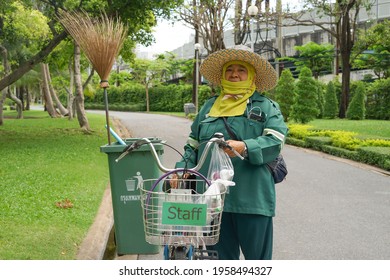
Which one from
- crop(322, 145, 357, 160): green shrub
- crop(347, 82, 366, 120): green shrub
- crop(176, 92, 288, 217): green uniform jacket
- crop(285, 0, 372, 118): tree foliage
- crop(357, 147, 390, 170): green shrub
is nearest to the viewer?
crop(176, 92, 288, 217): green uniform jacket

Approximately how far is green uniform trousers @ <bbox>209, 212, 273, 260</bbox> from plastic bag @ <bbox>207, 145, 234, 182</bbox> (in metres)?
0.43

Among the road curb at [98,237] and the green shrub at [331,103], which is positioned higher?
the green shrub at [331,103]

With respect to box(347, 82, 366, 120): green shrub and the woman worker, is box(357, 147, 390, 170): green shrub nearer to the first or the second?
the woman worker

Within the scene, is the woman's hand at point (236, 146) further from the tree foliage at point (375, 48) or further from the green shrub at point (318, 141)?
the tree foliage at point (375, 48)

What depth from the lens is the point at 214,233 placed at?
2760 millimetres

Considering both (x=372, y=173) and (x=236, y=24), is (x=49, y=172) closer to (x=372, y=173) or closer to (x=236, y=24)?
(x=372, y=173)

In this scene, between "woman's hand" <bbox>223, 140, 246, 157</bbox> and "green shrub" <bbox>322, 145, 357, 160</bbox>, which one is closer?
"woman's hand" <bbox>223, 140, 246, 157</bbox>

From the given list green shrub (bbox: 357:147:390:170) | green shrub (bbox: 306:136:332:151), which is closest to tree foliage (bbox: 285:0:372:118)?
green shrub (bbox: 306:136:332:151)

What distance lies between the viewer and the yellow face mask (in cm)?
324

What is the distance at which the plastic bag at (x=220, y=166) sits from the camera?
9.51ft

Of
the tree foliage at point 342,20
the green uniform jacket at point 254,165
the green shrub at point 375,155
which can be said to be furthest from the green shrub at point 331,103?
the green uniform jacket at point 254,165

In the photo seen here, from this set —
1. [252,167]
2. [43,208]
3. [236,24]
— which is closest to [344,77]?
[236,24]

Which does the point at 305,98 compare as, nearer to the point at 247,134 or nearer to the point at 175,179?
the point at 247,134

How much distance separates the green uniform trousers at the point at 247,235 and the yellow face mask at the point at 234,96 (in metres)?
0.60
